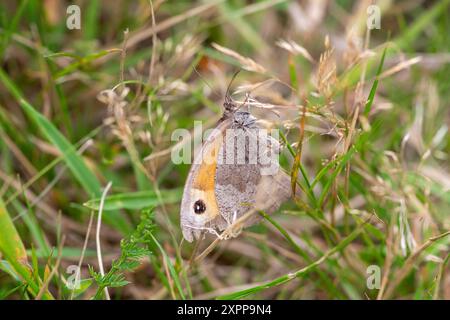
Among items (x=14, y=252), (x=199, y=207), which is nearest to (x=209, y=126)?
(x=199, y=207)

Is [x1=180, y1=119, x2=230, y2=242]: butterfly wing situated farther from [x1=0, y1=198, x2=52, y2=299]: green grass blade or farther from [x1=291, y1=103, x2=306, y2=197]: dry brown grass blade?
[x1=0, y1=198, x2=52, y2=299]: green grass blade

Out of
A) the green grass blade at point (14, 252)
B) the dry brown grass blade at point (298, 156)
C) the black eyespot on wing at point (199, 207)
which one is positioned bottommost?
the green grass blade at point (14, 252)

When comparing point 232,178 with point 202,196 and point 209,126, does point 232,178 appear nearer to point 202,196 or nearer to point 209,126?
point 202,196

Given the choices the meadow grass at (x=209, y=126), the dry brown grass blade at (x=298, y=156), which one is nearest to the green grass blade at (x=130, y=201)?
the meadow grass at (x=209, y=126)

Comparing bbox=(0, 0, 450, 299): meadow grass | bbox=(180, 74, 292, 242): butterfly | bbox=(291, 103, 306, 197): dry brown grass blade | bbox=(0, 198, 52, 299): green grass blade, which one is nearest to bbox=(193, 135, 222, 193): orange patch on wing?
bbox=(180, 74, 292, 242): butterfly

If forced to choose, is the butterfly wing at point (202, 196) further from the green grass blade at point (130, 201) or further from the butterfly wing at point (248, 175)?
the green grass blade at point (130, 201)
